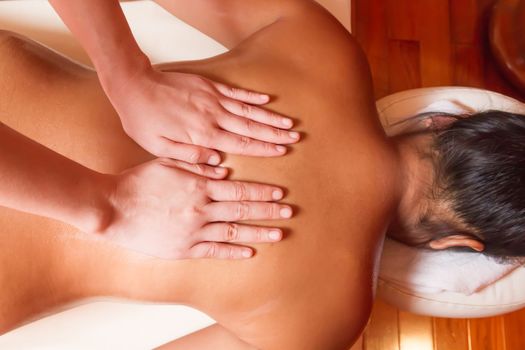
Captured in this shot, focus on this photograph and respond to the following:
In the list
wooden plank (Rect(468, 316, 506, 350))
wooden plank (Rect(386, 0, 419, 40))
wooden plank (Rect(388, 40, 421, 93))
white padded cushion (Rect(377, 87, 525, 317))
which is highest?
wooden plank (Rect(386, 0, 419, 40))

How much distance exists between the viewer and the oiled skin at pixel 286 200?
786 millimetres

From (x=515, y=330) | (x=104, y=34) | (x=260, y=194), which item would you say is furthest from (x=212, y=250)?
(x=515, y=330)

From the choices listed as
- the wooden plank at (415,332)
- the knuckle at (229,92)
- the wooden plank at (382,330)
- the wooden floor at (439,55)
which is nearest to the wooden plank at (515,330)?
the wooden floor at (439,55)

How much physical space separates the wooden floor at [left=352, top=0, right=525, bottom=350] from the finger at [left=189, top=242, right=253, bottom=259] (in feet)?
3.29

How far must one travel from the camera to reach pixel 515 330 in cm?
160

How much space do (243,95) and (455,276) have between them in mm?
697

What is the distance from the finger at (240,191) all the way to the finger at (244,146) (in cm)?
5

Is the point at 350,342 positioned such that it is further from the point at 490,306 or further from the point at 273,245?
the point at 490,306

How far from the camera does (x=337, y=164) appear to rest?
802 millimetres

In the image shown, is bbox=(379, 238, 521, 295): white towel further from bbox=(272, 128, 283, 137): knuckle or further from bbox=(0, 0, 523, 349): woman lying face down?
bbox=(272, 128, 283, 137): knuckle

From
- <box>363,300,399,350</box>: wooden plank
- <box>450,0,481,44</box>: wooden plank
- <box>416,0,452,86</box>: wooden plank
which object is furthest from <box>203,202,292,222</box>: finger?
<box>450,0,481,44</box>: wooden plank

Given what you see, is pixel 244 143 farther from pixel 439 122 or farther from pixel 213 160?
pixel 439 122

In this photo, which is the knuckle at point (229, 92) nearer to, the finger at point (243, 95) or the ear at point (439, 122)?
the finger at point (243, 95)

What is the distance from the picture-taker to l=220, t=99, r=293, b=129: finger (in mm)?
804
